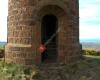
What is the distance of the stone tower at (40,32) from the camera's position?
17297 millimetres

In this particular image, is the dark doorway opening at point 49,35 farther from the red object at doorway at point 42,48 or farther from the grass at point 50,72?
the grass at point 50,72

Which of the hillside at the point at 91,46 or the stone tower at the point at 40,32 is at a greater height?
the stone tower at the point at 40,32

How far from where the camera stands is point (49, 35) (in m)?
19.7

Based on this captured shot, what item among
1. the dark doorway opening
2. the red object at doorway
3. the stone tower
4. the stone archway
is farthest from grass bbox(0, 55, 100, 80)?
the dark doorway opening

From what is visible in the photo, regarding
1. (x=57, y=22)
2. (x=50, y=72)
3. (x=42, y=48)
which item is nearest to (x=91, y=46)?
Answer: (x=57, y=22)

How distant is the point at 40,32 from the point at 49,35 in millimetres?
2059

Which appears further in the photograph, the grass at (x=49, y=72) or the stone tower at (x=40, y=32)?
the stone tower at (x=40, y=32)

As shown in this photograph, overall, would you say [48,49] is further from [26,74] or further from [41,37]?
[26,74]

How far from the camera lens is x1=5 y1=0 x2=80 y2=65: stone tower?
17297 millimetres

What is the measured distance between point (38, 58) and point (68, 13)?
289 centimetres

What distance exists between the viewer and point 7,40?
18.6 m

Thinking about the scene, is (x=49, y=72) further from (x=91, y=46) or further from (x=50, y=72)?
(x=91, y=46)

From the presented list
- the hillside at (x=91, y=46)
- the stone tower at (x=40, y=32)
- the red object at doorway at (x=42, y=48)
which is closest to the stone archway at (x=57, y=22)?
the stone tower at (x=40, y=32)

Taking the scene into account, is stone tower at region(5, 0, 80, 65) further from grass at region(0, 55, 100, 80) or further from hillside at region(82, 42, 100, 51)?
hillside at region(82, 42, 100, 51)
